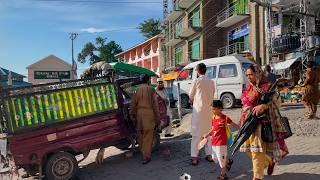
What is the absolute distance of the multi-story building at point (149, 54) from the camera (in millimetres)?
57119

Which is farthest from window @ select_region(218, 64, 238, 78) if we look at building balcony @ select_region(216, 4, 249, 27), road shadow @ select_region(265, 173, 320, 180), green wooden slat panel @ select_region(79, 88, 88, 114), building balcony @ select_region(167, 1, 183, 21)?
building balcony @ select_region(167, 1, 183, 21)

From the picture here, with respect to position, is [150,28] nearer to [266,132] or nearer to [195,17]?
[195,17]

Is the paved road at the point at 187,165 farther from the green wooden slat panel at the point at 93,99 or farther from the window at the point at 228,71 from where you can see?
the window at the point at 228,71

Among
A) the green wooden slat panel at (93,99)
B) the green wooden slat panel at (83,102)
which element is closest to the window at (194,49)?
the green wooden slat panel at (93,99)

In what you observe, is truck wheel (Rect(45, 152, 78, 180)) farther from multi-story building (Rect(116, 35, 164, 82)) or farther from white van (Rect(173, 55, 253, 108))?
multi-story building (Rect(116, 35, 164, 82))

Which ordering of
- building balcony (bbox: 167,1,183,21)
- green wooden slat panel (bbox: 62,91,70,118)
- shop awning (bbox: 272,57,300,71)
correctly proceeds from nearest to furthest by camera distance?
green wooden slat panel (bbox: 62,91,70,118) → shop awning (bbox: 272,57,300,71) → building balcony (bbox: 167,1,183,21)

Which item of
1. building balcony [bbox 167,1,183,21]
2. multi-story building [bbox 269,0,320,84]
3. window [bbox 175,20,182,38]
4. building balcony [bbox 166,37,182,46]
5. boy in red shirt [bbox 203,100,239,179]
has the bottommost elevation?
boy in red shirt [bbox 203,100,239,179]

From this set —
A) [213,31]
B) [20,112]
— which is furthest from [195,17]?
[20,112]

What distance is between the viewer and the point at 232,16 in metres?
30.4

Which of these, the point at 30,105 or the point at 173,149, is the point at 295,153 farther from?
the point at 30,105

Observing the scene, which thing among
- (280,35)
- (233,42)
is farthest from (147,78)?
(233,42)

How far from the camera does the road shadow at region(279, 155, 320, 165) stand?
691cm

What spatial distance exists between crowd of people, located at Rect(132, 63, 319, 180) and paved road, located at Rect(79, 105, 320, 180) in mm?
262

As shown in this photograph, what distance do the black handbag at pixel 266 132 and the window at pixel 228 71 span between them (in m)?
10.7
